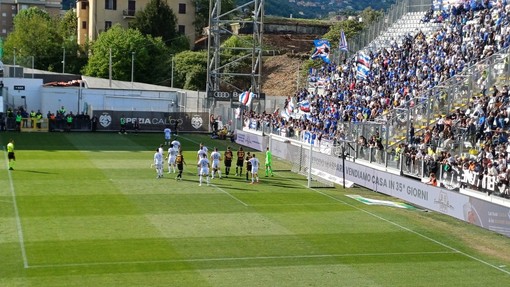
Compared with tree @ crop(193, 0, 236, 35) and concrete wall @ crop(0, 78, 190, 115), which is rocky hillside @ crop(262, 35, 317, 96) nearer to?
tree @ crop(193, 0, 236, 35)

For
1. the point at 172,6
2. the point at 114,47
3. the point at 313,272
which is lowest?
the point at 313,272

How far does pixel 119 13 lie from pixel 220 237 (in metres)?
94.1

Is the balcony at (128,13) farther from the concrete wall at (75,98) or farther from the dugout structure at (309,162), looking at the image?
the dugout structure at (309,162)

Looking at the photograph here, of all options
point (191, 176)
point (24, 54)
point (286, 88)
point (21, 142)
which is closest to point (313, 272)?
point (191, 176)

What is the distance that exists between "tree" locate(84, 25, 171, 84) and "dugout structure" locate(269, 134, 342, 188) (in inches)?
2041

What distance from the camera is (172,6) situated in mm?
116750

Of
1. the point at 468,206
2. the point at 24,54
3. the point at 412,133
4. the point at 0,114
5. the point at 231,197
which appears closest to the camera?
the point at 468,206

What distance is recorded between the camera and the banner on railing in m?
64.5

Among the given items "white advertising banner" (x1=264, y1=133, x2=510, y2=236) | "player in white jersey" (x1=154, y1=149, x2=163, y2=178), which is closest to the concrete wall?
"white advertising banner" (x1=264, y1=133, x2=510, y2=236)

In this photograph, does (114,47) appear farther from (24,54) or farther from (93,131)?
(93,131)

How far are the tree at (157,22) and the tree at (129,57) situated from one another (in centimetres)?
564

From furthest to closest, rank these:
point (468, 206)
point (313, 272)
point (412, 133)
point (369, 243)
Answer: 1. point (412, 133)
2. point (468, 206)
3. point (369, 243)
4. point (313, 272)

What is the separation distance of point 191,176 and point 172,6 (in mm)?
81454

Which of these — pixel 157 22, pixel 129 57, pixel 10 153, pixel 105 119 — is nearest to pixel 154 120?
pixel 105 119
